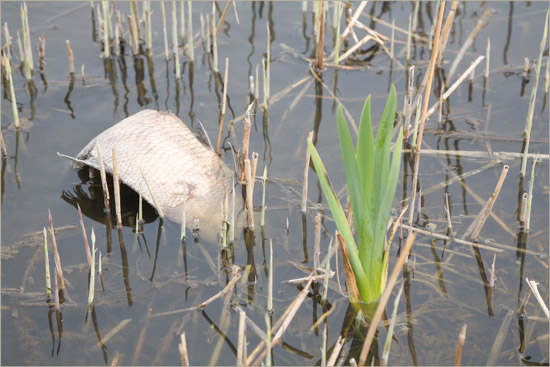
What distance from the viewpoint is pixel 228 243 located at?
125 inches

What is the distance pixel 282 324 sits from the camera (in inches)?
104

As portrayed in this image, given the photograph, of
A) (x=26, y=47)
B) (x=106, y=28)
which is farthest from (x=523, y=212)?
(x=26, y=47)

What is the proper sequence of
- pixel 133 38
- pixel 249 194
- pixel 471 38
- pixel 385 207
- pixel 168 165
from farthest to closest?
1. pixel 471 38
2. pixel 133 38
3. pixel 168 165
4. pixel 249 194
5. pixel 385 207

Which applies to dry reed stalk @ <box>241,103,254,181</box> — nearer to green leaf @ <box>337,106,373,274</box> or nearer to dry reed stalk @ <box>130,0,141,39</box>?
green leaf @ <box>337,106,373,274</box>

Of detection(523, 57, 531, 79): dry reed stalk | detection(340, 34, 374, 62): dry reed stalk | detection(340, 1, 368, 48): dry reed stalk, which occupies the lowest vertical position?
detection(523, 57, 531, 79): dry reed stalk

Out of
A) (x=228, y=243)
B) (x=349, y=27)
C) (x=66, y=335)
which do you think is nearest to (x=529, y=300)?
(x=228, y=243)

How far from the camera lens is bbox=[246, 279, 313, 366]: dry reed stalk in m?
2.44

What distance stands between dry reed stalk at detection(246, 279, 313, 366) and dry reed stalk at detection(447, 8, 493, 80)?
252 centimetres

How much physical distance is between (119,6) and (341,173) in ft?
9.45

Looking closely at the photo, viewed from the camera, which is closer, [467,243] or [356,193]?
[356,193]

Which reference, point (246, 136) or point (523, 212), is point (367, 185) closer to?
point (246, 136)

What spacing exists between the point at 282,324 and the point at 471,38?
3.31 metres

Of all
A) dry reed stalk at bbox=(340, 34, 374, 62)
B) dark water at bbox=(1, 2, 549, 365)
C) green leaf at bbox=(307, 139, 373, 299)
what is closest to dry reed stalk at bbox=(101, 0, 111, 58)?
dark water at bbox=(1, 2, 549, 365)

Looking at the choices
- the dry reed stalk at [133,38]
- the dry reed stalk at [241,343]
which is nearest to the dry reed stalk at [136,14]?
the dry reed stalk at [133,38]
